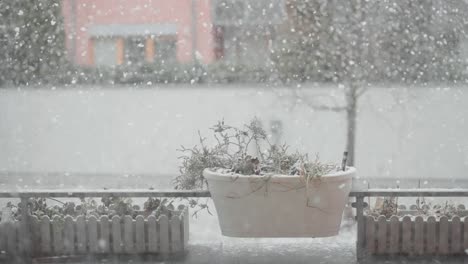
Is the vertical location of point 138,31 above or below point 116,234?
above

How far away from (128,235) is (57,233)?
0.90 ft

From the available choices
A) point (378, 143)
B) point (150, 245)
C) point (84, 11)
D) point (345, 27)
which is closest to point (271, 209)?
point (150, 245)

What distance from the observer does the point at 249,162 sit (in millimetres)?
2389

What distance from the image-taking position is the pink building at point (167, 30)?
3554 mm

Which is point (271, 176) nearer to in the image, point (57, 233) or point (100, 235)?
point (100, 235)

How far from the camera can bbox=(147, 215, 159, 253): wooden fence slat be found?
2.45 m

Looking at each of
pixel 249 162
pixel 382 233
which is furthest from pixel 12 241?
pixel 382 233

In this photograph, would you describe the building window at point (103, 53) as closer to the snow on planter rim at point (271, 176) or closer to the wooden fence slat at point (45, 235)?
the wooden fence slat at point (45, 235)

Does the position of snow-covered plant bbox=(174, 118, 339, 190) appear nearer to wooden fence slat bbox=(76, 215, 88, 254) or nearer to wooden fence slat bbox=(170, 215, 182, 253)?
wooden fence slat bbox=(170, 215, 182, 253)

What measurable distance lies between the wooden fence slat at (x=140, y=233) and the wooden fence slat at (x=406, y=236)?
987 millimetres

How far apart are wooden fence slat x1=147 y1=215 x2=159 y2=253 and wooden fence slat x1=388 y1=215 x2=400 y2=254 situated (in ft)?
2.94

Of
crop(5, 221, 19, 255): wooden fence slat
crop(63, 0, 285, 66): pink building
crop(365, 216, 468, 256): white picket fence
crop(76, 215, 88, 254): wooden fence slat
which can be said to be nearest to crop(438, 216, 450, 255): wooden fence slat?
crop(365, 216, 468, 256): white picket fence

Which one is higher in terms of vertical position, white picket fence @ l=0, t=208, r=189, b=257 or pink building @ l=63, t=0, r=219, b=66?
pink building @ l=63, t=0, r=219, b=66

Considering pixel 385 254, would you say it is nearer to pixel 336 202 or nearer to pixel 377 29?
pixel 336 202
